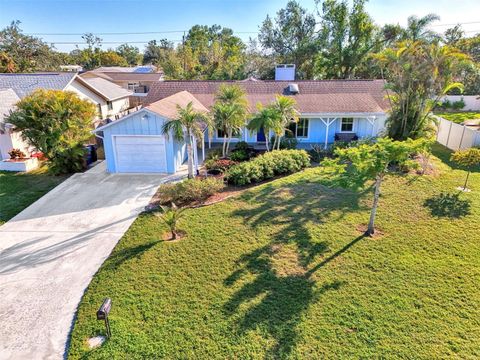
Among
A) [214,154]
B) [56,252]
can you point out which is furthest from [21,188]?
[214,154]

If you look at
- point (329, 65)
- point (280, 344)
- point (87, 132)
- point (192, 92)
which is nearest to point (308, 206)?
point (280, 344)

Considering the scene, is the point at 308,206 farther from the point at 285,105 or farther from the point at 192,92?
the point at 192,92

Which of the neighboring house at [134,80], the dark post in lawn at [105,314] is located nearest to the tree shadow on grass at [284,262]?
the dark post in lawn at [105,314]

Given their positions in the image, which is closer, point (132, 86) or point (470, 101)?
point (470, 101)

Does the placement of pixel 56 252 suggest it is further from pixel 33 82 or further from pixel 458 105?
pixel 458 105

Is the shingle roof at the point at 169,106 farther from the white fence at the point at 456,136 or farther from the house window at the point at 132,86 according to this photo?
the house window at the point at 132,86

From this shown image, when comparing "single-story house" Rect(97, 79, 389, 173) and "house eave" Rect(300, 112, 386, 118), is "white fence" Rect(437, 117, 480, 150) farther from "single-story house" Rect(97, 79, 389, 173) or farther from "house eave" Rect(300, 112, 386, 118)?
"house eave" Rect(300, 112, 386, 118)
